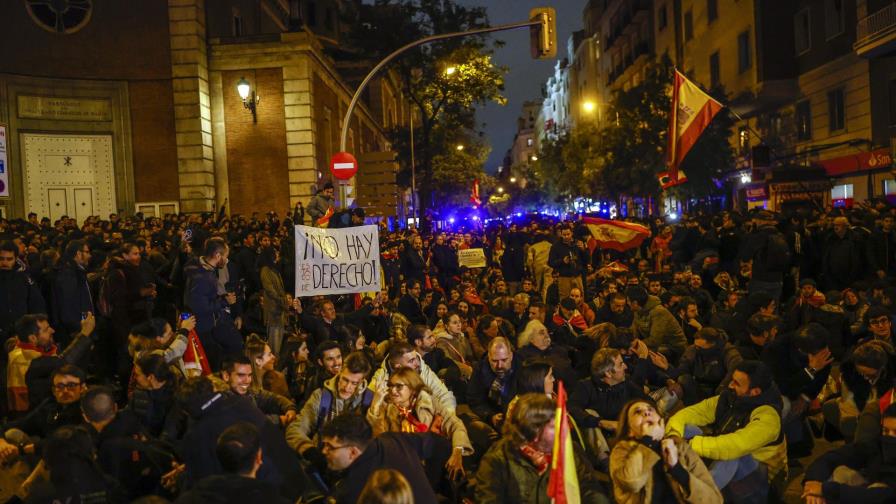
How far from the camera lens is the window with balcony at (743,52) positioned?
3353cm

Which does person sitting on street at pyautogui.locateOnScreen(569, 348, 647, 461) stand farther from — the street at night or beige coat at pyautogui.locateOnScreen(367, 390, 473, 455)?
beige coat at pyautogui.locateOnScreen(367, 390, 473, 455)

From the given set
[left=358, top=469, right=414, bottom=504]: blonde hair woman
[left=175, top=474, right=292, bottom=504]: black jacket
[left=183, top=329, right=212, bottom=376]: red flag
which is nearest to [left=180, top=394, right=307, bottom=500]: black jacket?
[left=175, top=474, right=292, bottom=504]: black jacket

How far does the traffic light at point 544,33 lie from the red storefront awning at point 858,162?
1208 cm

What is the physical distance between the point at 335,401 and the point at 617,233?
11.5 metres

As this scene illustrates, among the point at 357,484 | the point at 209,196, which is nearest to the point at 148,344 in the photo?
the point at 357,484

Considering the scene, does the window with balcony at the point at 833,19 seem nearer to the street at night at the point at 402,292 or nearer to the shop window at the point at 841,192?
the street at night at the point at 402,292

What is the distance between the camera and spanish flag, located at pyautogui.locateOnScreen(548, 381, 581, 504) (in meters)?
3.93

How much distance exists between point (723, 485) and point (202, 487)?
3.47 m

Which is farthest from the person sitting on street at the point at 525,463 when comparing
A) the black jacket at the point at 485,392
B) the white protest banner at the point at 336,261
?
the white protest banner at the point at 336,261

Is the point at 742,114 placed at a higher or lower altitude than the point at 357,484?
higher

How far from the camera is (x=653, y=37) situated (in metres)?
49.8

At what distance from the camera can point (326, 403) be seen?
6359mm

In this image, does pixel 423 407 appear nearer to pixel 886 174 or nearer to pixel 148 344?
pixel 148 344

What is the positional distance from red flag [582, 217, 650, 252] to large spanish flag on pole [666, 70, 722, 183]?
2855 mm
